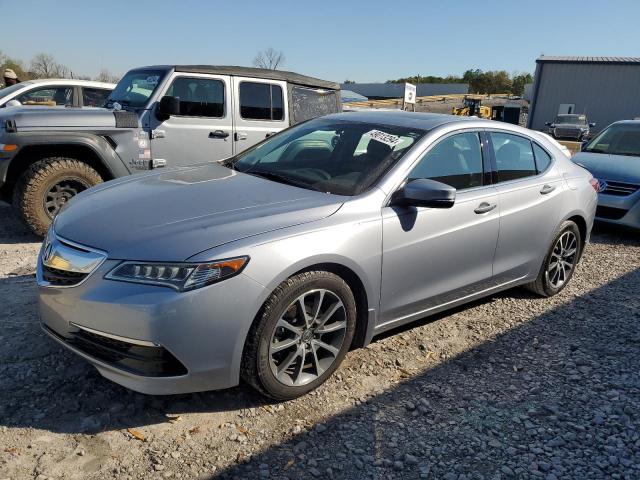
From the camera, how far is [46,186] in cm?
532

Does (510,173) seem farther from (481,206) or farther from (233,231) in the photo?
(233,231)

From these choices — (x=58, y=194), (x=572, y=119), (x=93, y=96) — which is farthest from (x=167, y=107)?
(x=572, y=119)

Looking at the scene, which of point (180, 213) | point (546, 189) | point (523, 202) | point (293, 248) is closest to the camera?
point (293, 248)

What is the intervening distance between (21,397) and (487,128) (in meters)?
3.52

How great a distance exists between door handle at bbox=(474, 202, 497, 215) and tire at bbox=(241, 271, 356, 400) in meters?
1.23

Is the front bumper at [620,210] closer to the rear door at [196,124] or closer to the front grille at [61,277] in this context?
the rear door at [196,124]

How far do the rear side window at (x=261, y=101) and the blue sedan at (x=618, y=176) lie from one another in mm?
4512

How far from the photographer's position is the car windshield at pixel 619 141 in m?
7.84

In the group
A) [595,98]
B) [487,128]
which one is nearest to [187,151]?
[487,128]

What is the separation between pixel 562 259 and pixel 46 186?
16.8 ft

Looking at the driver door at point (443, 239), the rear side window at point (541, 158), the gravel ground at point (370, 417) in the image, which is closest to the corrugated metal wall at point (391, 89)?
the rear side window at point (541, 158)

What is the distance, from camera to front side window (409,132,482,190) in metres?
3.39

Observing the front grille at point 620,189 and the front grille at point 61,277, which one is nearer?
the front grille at point 61,277

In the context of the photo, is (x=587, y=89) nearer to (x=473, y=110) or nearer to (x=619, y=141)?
(x=473, y=110)
